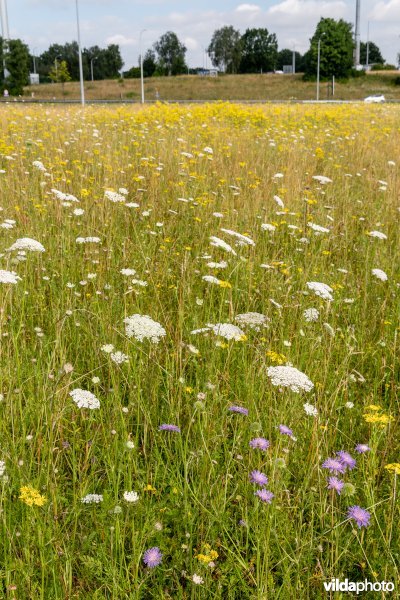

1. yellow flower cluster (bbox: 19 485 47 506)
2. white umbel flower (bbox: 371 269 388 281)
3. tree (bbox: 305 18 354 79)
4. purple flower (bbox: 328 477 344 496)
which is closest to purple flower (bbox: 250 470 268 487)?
purple flower (bbox: 328 477 344 496)

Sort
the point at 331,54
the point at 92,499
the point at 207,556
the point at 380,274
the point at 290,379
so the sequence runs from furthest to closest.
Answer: the point at 331,54
the point at 380,274
the point at 290,379
the point at 92,499
the point at 207,556

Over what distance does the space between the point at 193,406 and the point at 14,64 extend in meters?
45.0

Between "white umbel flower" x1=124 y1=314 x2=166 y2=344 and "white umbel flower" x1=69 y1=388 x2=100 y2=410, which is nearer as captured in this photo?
"white umbel flower" x1=69 y1=388 x2=100 y2=410

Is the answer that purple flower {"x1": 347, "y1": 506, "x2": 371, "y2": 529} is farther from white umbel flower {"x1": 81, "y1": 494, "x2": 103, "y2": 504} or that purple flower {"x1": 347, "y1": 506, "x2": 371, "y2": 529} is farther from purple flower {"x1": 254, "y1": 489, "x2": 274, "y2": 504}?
white umbel flower {"x1": 81, "y1": 494, "x2": 103, "y2": 504}

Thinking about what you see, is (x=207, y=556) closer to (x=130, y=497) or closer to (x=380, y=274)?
(x=130, y=497)

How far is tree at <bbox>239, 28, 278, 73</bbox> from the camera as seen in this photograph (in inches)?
4183

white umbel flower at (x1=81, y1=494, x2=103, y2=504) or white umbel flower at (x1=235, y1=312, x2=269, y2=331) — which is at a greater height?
white umbel flower at (x1=235, y1=312, x2=269, y2=331)

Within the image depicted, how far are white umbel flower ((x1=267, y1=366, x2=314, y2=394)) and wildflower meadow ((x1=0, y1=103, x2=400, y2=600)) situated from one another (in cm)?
1

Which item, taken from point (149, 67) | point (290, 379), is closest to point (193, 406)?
point (290, 379)

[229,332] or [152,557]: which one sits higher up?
[229,332]

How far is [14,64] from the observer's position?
41062mm

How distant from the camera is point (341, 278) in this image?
363cm

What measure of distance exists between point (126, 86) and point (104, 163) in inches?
2477

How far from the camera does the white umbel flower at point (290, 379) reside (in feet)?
6.00
